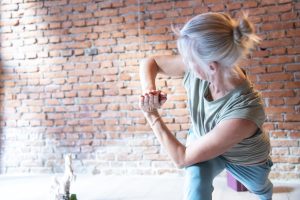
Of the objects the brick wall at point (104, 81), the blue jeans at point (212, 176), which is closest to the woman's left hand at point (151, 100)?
the blue jeans at point (212, 176)

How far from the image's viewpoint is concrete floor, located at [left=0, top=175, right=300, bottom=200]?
7.79 feet

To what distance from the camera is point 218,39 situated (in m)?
1.08

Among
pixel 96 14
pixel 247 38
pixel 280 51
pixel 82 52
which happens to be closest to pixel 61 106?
pixel 82 52

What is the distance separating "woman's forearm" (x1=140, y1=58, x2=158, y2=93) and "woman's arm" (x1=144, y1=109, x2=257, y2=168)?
0.85 feet

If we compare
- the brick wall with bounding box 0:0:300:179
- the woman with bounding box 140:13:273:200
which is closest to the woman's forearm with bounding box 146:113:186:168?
the woman with bounding box 140:13:273:200

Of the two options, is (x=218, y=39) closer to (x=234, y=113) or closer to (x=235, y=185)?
(x=234, y=113)

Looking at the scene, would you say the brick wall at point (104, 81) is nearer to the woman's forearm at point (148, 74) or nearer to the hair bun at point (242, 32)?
the woman's forearm at point (148, 74)

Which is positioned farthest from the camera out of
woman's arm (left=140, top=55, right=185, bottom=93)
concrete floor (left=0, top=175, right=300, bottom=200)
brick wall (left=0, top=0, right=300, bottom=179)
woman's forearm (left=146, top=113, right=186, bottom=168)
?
brick wall (left=0, top=0, right=300, bottom=179)

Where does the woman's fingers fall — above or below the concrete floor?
above

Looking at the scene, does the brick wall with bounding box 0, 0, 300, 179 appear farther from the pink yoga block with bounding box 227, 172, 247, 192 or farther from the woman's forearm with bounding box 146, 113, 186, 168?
the woman's forearm with bounding box 146, 113, 186, 168

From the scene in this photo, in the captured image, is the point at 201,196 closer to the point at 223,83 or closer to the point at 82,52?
the point at 223,83

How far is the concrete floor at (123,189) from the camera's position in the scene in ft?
7.79

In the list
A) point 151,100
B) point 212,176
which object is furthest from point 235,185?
point 151,100

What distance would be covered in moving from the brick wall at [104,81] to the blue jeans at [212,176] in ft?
4.26
